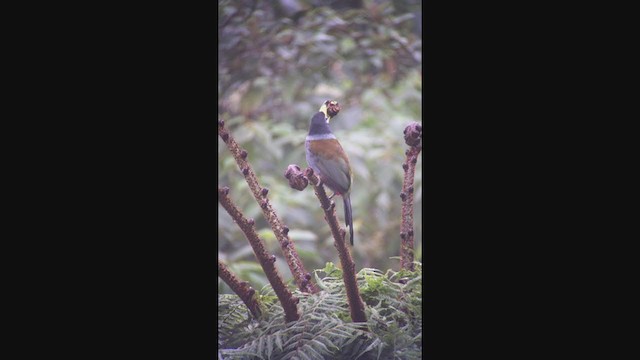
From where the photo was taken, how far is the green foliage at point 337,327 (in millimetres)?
1570

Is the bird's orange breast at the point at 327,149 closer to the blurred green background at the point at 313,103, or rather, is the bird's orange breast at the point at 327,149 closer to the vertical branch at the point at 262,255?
the blurred green background at the point at 313,103

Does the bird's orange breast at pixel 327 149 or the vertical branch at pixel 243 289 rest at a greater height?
the bird's orange breast at pixel 327 149

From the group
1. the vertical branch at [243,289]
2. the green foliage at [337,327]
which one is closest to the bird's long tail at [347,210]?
the green foliage at [337,327]

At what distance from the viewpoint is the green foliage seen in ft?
5.15

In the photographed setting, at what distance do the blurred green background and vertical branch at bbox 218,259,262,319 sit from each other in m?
0.04

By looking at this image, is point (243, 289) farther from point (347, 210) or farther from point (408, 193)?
point (408, 193)

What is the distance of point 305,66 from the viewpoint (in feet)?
6.12

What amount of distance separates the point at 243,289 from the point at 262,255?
83 mm

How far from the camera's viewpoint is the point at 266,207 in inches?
66.1

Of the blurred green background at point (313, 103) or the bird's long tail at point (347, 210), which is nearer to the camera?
the bird's long tail at point (347, 210)

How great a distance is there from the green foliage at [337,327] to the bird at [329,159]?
0.40 feet

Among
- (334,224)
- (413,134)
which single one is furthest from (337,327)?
(413,134)

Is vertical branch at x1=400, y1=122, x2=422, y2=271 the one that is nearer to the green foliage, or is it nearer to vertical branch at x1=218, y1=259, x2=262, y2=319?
the green foliage


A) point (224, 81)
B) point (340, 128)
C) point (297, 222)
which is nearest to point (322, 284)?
point (297, 222)
